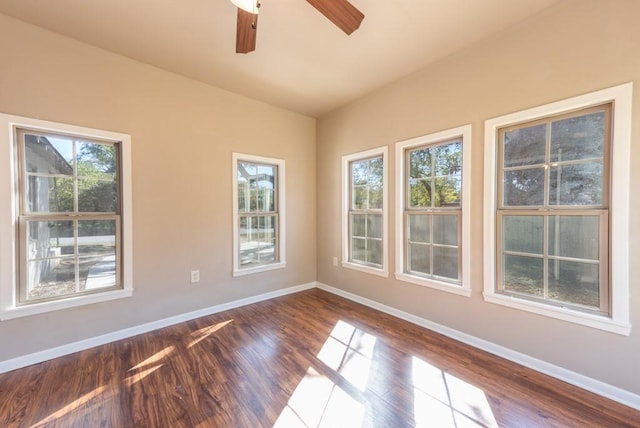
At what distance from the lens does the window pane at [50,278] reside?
2.18 meters

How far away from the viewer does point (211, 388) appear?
72.8 inches

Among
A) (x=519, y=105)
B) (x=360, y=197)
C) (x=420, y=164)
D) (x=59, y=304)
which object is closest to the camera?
(x=519, y=105)

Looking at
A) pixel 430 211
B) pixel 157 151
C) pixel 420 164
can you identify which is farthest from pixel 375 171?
pixel 157 151

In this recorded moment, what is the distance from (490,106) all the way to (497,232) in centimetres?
111

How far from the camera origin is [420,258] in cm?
290

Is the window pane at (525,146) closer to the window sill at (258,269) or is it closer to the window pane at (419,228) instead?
the window pane at (419,228)

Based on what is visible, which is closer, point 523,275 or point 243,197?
point 523,275

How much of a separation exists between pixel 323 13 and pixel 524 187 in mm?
2060

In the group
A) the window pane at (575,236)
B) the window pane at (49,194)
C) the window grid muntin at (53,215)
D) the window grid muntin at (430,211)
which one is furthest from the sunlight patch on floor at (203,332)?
the window pane at (575,236)

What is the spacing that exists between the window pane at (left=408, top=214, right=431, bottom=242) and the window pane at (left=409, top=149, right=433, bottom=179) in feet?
1.51

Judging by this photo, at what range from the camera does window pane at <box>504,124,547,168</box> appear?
206 centimetres

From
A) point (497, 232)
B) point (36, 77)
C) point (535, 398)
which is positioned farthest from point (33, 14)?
point (535, 398)

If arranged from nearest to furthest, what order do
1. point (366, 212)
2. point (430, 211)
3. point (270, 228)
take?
point (430, 211) < point (366, 212) < point (270, 228)

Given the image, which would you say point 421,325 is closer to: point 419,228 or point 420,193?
point 419,228
